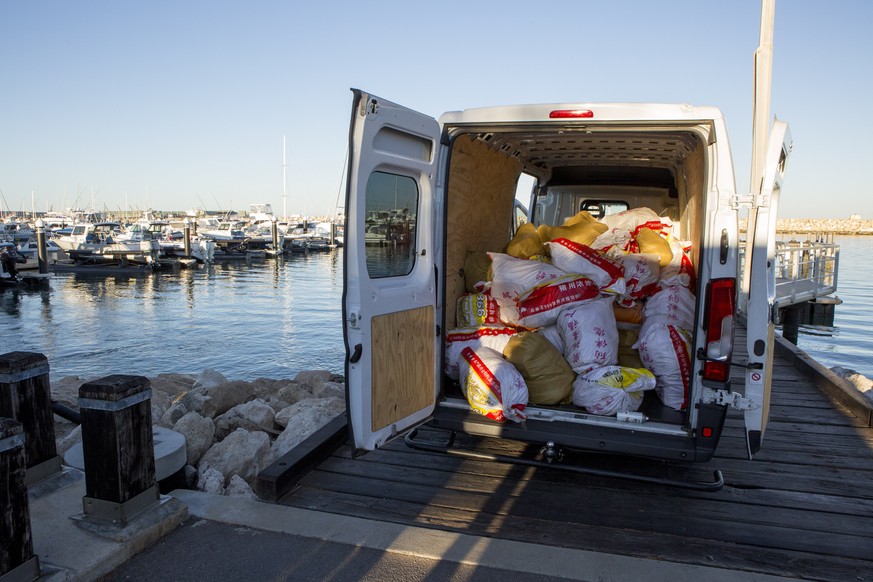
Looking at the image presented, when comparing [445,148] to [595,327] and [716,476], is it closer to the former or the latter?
[595,327]

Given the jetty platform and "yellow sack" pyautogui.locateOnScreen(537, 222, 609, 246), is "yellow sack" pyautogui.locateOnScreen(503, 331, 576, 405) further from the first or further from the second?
"yellow sack" pyautogui.locateOnScreen(537, 222, 609, 246)

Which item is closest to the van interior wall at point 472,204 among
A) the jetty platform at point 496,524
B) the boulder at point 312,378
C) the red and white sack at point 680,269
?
the jetty platform at point 496,524

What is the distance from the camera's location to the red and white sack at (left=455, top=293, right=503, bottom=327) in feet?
15.7

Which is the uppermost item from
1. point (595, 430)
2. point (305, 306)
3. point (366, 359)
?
point (366, 359)

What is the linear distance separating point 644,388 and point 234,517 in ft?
8.54

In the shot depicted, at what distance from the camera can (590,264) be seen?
15.4 ft

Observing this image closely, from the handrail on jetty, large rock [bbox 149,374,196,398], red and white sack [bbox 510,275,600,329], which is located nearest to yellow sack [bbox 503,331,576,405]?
red and white sack [bbox 510,275,600,329]

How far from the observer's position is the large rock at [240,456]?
15.5ft

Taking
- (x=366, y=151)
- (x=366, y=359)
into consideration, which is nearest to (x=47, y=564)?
(x=366, y=359)

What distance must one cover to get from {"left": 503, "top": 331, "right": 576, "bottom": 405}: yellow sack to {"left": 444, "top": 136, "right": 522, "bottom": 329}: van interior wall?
28.9 inches

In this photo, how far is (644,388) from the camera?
397 cm

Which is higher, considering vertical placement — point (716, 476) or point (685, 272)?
point (685, 272)

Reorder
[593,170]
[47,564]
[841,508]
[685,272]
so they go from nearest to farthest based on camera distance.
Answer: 1. [47,564]
2. [841,508]
3. [685,272]
4. [593,170]

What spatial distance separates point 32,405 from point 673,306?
4112mm
